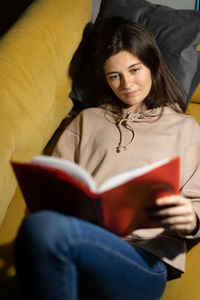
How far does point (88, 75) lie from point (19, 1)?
741 mm

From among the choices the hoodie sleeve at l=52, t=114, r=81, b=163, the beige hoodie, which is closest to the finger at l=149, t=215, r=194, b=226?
the beige hoodie

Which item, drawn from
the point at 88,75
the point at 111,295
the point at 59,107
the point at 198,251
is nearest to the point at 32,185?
the point at 111,295

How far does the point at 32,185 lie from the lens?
0.86 m

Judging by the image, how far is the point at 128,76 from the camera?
1286 millimetres

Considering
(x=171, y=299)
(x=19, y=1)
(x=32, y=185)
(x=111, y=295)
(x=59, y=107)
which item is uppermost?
(x=19, y=1)

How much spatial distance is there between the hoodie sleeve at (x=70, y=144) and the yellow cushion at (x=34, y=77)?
108 millimetres

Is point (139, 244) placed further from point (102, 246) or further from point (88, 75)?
point (88, 75)

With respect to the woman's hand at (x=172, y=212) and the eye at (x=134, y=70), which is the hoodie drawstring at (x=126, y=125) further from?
the woman's hand at (x=172, y=212)

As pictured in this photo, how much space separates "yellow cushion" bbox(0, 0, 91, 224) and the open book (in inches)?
14.8

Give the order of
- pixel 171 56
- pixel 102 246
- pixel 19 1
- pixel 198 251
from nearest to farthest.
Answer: pixel 102 246 → pixel 198 251 → pixel 171 56 → pixel 19 1

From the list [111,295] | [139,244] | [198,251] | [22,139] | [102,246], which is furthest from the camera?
[22,139]

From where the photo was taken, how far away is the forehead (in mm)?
1289

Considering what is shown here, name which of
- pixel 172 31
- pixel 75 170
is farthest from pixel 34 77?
pixel 75 170

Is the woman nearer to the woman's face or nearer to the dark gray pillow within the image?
the woman's face
